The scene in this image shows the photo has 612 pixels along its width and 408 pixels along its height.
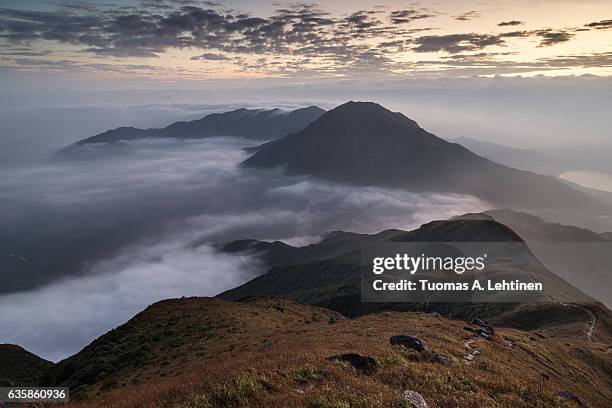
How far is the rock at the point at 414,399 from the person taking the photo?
1509cm

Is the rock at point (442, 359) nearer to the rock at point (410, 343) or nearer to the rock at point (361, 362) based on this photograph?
the rock at point (410, 343)

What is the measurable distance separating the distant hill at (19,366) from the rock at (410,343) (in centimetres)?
7568

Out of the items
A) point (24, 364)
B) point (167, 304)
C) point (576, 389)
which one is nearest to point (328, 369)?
point (576, 389)

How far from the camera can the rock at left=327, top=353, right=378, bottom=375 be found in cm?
1956

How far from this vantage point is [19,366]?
81.4 meters

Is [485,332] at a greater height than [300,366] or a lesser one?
lesser

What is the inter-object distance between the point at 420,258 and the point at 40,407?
570 feet

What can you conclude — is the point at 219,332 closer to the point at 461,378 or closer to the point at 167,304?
the point at 167,304

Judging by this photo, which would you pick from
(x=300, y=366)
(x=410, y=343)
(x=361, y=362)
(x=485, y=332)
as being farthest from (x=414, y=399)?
(x=485, y=332)

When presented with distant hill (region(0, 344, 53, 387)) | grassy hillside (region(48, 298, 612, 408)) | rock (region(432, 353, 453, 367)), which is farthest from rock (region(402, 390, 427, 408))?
distant hill (region(0, 344, 53, 387))

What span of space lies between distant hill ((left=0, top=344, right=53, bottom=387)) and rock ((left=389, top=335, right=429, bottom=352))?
248 ft

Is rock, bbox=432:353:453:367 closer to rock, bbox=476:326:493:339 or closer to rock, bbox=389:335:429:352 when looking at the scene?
rock, bbox=389:335:429:352

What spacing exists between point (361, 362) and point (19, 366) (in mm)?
93178

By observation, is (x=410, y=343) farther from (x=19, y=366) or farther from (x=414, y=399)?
(x=19, y=366)
